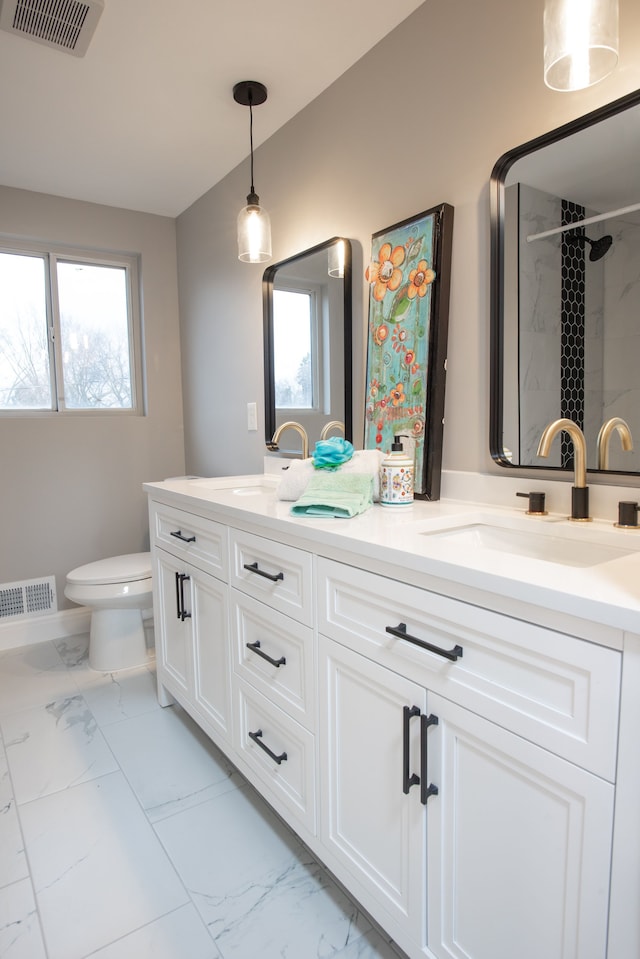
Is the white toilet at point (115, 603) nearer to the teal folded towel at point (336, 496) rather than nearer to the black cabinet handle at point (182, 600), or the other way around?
the black cabinet handle at point (182, 600)

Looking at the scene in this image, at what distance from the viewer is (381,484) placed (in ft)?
4.69

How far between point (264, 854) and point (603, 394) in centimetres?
→ 138

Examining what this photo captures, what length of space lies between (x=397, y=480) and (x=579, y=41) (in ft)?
2.98

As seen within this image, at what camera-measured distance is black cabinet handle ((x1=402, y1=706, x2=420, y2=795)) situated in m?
0.92

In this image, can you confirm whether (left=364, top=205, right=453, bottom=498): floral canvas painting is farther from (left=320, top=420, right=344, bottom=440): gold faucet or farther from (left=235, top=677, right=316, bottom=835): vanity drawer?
(left=235, top=677, right=316, bottom=835): vanity drawer

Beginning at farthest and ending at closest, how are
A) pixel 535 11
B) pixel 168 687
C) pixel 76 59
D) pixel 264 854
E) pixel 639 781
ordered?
pixel 168 687, pixel 76 59, pixel 264 854, pixel 535 11, pixel 639 781

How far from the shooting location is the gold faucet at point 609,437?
1106mm

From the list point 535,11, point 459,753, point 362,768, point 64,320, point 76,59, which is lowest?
point 362,768

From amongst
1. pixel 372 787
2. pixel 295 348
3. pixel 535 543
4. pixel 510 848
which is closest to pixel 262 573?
pixel 372 787

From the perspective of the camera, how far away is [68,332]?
9.53ft

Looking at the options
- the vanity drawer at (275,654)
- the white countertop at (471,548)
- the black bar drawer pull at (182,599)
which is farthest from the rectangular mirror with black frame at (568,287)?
the black bar drawer pull at (182,599)

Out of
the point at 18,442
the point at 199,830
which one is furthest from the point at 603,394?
the point at 18,442

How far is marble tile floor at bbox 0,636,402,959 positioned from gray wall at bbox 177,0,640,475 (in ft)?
3.65

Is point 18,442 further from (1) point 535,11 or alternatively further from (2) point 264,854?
(1) point 535,11
